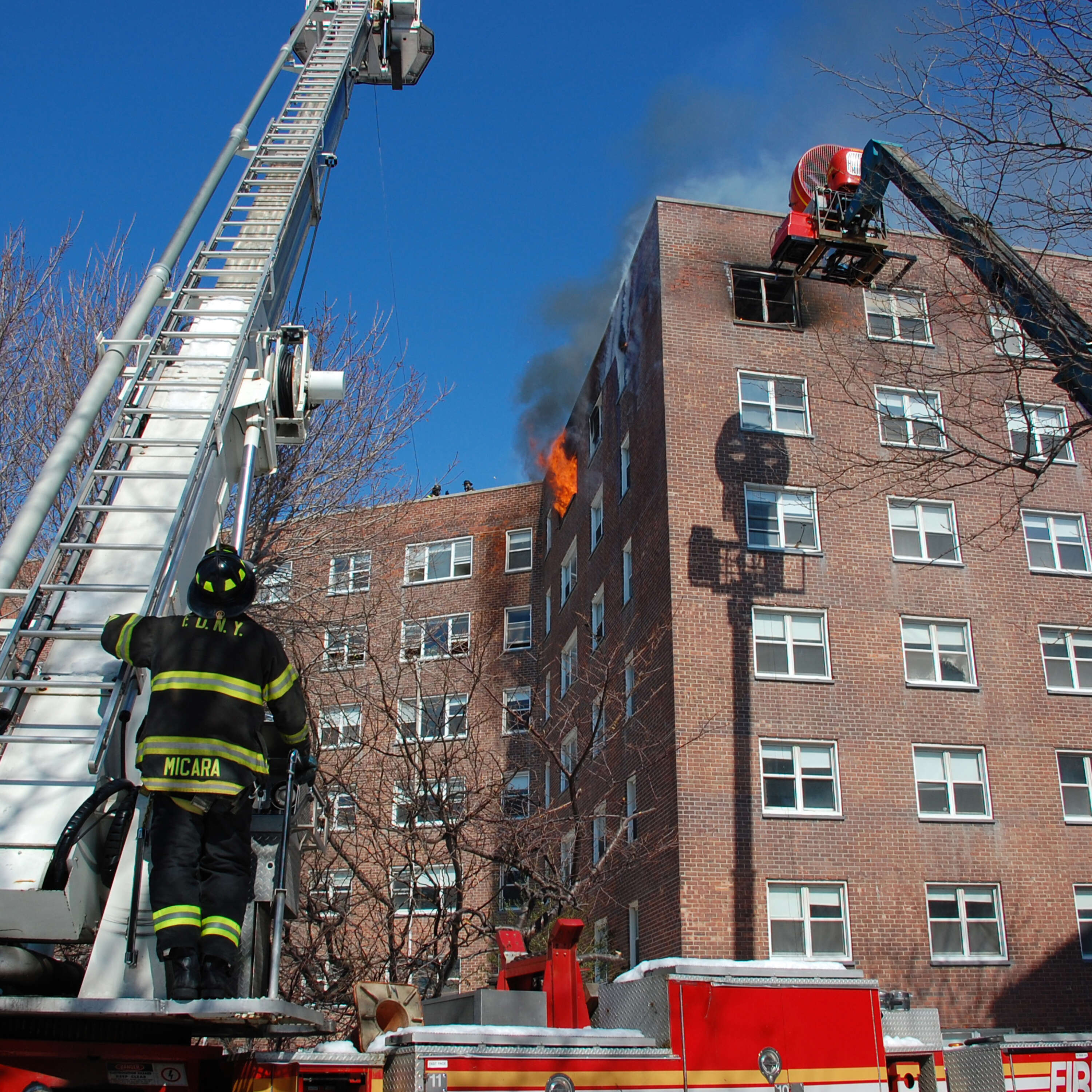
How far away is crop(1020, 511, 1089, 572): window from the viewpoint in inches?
819

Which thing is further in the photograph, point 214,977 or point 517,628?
point 517,628

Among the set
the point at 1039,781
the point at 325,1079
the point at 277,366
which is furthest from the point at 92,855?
the point at 1039,781

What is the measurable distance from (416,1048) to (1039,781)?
16.0 metres

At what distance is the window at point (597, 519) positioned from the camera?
2498 centimetres

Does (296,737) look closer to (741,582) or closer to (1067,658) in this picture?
(741,582)

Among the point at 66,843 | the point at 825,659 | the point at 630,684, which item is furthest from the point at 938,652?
the point at 66,843

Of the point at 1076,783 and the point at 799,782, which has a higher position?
the point at 1076,783

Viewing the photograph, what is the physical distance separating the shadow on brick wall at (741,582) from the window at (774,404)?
1.02 ft

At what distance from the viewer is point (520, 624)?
103 ft

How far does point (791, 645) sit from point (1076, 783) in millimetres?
5322

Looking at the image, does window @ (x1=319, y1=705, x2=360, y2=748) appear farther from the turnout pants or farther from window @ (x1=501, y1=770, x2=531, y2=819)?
the turnout pants

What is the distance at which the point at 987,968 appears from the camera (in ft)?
56.9

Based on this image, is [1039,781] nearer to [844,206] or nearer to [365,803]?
[844,206]

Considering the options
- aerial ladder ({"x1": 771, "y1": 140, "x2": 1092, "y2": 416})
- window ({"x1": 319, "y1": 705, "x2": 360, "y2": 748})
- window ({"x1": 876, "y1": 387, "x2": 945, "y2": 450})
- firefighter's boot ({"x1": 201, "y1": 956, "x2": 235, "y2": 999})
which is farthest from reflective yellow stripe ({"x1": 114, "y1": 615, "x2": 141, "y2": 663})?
window ({"x1": 876, "y1": 387, "x2": 945, "y2": 450})
